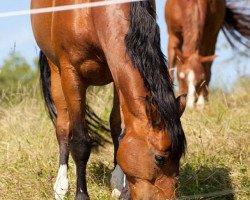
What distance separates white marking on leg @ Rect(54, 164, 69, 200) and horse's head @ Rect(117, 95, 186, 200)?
1175mm

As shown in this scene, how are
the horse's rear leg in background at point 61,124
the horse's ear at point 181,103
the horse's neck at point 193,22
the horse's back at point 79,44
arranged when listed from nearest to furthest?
the horse's ear at point 181,103 < the horse's back at point 79,44 < the horse's rear leg in background at point 61,124 < the horse's neck at point 193,22

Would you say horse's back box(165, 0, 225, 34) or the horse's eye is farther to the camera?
horse's back box(165, 0, 225, 34)

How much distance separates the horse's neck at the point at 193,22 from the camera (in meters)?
8.76

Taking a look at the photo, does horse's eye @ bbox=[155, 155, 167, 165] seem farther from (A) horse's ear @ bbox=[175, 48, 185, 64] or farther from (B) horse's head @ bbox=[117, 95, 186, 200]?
(A) horse's ear @ bbox=[175, 48, 185, 64]

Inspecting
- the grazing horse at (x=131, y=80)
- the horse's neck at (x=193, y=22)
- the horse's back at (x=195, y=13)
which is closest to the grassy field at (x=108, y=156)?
the grazing horse at (x=131, y=80)

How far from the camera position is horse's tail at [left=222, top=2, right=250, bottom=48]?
31.1ft

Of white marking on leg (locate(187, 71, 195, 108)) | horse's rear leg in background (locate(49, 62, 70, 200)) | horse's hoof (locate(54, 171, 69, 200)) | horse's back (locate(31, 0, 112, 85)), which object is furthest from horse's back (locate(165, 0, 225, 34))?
horse's back (locate(31, 0, 112, 85))

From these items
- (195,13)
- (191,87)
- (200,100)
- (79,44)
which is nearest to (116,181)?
(79,44)

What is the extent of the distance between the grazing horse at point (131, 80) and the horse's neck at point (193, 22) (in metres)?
4.03

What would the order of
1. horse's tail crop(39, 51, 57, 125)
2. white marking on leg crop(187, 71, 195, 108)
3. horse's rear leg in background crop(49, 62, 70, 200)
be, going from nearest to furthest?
horse's rear leg in background crop(49, 62, 70, 200) < horse's tail crop(39, 51, 57, 125) < white marking on leg crop(187, 71, 195, 108)

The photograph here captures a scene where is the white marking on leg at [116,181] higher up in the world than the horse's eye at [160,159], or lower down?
lower down

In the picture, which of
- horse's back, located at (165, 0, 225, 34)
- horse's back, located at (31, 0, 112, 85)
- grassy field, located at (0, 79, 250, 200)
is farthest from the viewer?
horse's back, located at (165, 0, 225, 34)

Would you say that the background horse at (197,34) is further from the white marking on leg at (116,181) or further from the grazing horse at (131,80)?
the grazing horse at (131,80)

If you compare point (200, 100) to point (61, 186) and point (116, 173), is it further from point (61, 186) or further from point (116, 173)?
point (61, 186)
